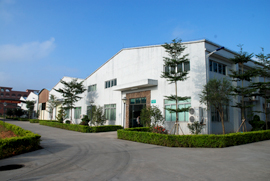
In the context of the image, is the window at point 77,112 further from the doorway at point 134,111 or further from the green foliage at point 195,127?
the green foliage at point 195,127

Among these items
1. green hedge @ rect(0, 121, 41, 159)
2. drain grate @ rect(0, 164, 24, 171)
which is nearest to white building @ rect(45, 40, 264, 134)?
green hedge @ rect(0, 121, 41, 159)

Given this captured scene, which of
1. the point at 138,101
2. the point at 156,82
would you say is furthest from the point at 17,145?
the point at 138,101

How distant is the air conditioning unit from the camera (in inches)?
565

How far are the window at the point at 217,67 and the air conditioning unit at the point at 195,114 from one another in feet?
11.8

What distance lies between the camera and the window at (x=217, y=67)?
16198 mm

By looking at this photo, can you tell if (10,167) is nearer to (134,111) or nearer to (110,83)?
(134,111)

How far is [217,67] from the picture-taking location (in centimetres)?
1677

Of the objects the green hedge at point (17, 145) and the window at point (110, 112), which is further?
the window at point (110, 112)

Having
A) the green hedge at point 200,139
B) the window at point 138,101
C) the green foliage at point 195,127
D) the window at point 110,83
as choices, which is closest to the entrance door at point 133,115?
the window at point 138,101

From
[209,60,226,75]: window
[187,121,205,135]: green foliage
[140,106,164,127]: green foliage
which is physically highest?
[209,60,226,75]: window

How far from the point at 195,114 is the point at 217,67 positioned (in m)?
4.79

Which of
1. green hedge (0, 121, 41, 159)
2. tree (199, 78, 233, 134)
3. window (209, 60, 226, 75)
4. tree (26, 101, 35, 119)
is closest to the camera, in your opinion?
green hedge (0, 121, 41, 159)

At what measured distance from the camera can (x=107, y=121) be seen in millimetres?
24203

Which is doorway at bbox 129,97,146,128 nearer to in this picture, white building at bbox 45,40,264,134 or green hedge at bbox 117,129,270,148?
white building at bbox 45,40,264,134
